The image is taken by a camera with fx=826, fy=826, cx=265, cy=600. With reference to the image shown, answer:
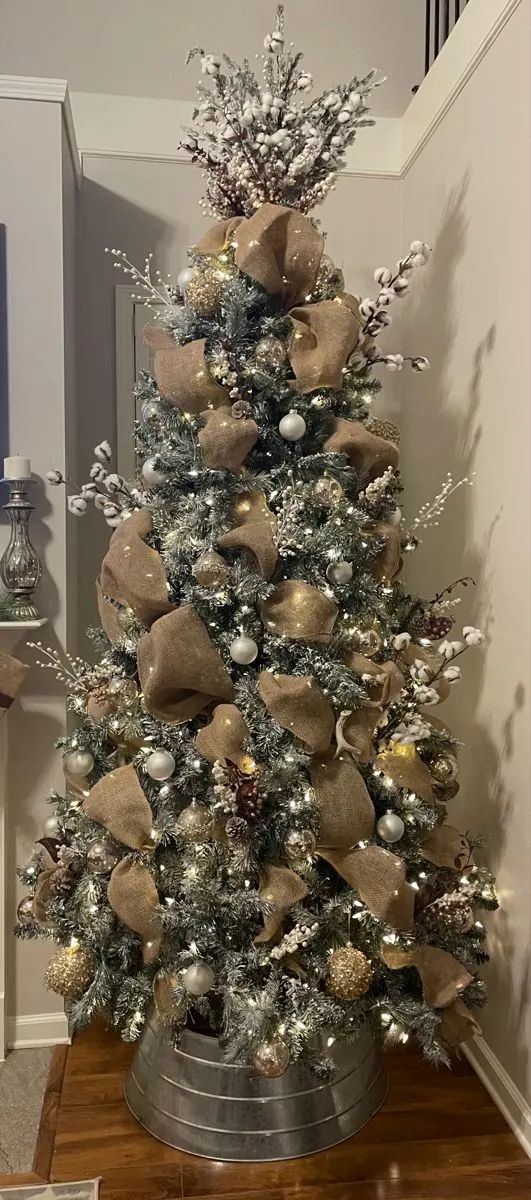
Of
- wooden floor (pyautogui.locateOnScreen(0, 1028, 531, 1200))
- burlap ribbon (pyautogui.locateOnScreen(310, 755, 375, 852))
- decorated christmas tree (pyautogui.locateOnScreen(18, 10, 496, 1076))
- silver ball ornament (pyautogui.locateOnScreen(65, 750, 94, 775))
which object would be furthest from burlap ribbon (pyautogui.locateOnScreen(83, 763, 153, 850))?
wooden floor (pyautogui.locateOnScreen(0, 1028, 531, 1200))

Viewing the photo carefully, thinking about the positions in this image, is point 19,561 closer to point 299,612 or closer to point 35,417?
point 35,417

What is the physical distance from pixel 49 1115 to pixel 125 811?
31.3 inches

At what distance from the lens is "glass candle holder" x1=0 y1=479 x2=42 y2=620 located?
203 cm

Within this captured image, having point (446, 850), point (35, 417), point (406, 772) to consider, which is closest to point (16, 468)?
point (35, 417)

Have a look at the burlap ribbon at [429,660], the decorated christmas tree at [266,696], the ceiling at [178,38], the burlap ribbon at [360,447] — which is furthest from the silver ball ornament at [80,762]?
the ceiling at [178,38]

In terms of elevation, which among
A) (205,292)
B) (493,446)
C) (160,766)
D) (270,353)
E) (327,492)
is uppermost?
(205,292)

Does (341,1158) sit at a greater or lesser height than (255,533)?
lesser

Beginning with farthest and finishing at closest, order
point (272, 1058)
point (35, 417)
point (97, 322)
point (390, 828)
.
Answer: point (97, 322) → point (35, 417) → point (390, 828) → point (272, 1058)

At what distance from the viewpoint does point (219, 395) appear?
1.71 metres

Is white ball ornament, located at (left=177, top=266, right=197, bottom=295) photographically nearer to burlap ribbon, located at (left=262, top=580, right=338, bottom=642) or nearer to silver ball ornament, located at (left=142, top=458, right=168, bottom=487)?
silver ball ornament, located at (left=142, top=458, right=168, bottom=487)

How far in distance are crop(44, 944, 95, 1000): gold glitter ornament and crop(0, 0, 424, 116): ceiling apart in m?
2.46

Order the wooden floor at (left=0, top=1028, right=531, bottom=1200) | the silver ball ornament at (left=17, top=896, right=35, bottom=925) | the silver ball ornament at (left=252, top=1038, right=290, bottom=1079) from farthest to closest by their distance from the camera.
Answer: the silver ball ornament at (left=17, top=896, right=35, bottom=925)
the wooden floor at (left=0, top=1028, right=531, bottom=1200)
the silver ball ornament at (left=252, top=1038, right=290, bottom=1079)

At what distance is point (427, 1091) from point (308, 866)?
0.76 m

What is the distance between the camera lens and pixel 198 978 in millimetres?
1601
